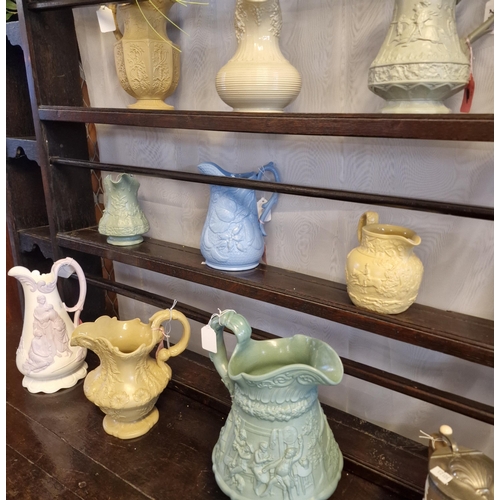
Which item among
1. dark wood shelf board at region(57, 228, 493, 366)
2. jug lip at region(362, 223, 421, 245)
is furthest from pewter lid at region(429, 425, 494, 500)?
jug lip at region(362, 223, 421, 245)

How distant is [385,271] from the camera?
0.82 m

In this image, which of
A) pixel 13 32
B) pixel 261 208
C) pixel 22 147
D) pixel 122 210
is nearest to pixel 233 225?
pixel 261 208

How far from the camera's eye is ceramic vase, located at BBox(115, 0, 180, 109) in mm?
1071

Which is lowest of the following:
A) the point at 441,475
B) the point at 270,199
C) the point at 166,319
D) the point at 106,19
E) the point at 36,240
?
the point at 441,475

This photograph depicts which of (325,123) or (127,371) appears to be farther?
(127,371)

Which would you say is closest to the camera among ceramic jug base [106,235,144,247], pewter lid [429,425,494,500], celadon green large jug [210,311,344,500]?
pewter lid [429,425,494,500]

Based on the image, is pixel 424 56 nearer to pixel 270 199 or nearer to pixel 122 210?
pixel 270 199

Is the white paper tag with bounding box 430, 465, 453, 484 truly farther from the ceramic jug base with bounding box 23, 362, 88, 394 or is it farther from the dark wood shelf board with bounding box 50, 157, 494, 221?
the ceramic jug base with bounding box 23, 362, 88, 394

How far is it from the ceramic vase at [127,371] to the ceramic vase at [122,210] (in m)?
0.24

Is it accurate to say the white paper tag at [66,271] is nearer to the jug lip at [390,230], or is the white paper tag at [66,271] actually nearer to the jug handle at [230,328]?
the jug handle at [230,328]

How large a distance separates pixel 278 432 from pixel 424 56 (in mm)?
629

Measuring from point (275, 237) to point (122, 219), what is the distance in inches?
15.6

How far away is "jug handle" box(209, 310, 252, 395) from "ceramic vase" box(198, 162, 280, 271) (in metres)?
0.19

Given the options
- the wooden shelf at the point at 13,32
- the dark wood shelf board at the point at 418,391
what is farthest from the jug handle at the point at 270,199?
the wooden shelf at the point at 13,32
